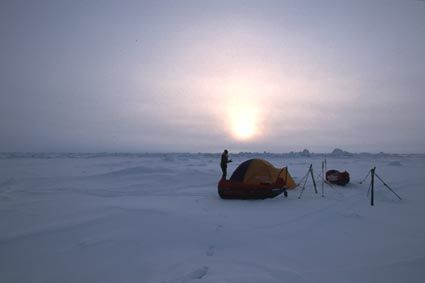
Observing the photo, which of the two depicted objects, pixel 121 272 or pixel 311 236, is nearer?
pixel 121 272

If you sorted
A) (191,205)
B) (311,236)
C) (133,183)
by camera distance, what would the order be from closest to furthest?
(311,236) → (191,205) → (133,183)

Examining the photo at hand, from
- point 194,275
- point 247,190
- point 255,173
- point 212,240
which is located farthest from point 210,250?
point 255,173

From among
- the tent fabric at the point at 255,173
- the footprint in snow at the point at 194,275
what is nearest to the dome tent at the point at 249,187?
the tent fabric at the point at 255,173

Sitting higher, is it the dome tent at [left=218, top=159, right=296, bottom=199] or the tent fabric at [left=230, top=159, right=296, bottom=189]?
the tent fabric at [left=230, top=159, right=296, bottom=189]

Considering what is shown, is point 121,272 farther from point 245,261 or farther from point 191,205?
point 191,205

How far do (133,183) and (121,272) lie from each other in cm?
1351

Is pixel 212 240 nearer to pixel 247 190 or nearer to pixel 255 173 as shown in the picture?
pixel 247 190

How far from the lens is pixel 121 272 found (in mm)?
6035

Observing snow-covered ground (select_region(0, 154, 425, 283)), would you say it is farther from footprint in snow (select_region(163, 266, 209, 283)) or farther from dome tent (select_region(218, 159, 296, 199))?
dome tent (select_region(218, 159, 296, 199))

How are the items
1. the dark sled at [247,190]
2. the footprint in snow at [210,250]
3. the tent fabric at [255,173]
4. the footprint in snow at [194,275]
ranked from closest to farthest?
the footprint in snow at [194,275]
the footprint in snow at [210,250]
the dark sled at [247,190]
the tent fabric at [255,173]

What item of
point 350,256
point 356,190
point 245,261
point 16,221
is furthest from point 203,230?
point 356,190

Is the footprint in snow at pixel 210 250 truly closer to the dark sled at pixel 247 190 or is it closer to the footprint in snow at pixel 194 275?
the footprint in snow at pixel 194 275

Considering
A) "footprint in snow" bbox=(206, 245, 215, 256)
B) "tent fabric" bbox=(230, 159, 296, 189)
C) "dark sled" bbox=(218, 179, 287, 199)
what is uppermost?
"tent fabric" bbox=(230, 159, 296, 189)

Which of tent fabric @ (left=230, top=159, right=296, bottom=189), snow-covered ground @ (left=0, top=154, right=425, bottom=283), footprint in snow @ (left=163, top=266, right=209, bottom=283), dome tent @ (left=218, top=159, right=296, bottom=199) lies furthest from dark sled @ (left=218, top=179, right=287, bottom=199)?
footprint in snow @ (left=163, top=266, right=209, bottom=283)
